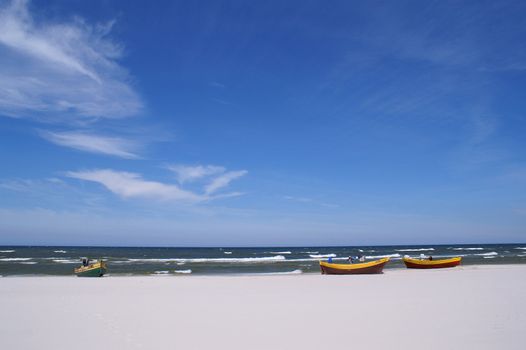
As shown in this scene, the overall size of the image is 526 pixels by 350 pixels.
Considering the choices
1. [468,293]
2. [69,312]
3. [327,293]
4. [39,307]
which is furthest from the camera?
[327,293]

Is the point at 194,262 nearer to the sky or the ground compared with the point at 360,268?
nearer to the ground

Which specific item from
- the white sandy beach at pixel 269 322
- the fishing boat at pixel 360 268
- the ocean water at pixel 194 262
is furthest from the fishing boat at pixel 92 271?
the fishing boat at pixel 360 268

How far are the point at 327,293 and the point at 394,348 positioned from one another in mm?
7478

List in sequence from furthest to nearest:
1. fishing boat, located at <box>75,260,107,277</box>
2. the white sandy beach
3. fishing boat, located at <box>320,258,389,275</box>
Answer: fishing boat, located at <box>75,260,107,277</box>, fishing boat, located at <box>320,258,389,275</box>, the white sandy beach

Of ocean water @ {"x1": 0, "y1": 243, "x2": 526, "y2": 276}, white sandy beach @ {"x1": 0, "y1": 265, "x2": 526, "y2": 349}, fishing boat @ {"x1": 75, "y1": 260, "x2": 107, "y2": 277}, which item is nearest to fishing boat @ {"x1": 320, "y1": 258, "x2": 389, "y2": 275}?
ocean water @ {"x1": 0, "y1": 243, "x2": 526, "y2": 276}

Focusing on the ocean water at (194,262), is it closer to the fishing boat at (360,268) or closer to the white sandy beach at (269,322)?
the fishing boat at (360,268)

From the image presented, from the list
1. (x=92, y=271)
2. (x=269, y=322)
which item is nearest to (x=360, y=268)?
(x=269, y=322)

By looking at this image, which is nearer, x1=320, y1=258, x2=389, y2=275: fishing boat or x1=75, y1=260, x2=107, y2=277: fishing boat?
x1=320, y1=258, x2=389, y2=275: fishing boat

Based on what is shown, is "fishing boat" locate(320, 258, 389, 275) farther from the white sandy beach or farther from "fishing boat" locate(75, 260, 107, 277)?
"fishing boat" locate(75, 260, 107, 277)

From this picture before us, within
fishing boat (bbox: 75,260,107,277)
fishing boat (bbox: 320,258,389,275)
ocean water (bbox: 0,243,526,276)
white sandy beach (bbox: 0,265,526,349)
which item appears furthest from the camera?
ocean water (bbox: 0,243,526,276)

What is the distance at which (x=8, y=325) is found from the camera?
8094 millimetres

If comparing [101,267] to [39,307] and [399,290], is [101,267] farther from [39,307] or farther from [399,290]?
[399,290]

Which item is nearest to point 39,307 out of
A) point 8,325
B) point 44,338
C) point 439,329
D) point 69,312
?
point 69,312

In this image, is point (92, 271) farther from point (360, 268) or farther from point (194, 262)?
point (194, 262)
